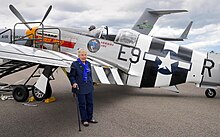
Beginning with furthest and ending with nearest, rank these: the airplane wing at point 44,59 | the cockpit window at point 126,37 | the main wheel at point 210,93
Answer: the main wheel at point 210,93 → the cockpit window at point 126,37 → the airplane wing at point 44,59

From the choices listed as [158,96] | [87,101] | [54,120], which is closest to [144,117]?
[87,101]

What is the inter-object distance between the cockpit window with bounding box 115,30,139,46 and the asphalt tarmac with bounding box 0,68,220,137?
1.75 metres

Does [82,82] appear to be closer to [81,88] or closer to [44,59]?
[81,88]

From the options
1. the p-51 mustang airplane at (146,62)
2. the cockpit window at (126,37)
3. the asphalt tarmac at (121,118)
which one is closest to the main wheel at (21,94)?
the p-51 mustang airplane at (146,62)

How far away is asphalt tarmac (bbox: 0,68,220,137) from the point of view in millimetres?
4027

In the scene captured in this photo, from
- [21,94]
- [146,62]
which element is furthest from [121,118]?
[21,94]

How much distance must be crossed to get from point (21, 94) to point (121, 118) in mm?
3248

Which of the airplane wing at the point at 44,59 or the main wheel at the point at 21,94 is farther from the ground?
the airplane wing at the point at 44,59

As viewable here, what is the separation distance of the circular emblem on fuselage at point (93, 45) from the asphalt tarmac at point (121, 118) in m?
1.53

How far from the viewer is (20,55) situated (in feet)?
14.7

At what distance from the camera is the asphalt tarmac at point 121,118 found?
159 inches

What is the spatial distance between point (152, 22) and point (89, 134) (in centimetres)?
2176

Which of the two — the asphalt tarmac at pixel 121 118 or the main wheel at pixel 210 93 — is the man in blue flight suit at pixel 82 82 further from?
the main wheel at pixel 210 93

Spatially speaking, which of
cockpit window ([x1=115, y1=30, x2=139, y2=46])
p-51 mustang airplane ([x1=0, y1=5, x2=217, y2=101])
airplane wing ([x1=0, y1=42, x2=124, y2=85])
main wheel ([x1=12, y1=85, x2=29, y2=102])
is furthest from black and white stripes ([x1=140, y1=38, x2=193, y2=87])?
main wheel ([x1=12, y1=85, x2=29, y2=102])
